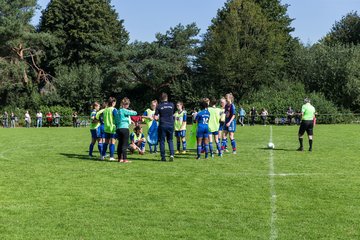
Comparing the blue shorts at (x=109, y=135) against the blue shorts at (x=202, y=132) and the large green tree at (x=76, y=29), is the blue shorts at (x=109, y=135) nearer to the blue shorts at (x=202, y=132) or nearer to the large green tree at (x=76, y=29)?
the blue shorts at (x=202, y=132)

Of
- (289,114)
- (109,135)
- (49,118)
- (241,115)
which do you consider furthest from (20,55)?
(109,135)

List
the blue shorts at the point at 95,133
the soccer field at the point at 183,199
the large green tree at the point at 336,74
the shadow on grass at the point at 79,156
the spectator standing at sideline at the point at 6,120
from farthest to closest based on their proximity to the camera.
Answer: the large green tree at the point at 336,74
the spectator standing at sideline at the point at 6,120
the blue shorts at the point at 95,133
the shadow on grass at the point at 79,156
the soccer field at the point at 183,199

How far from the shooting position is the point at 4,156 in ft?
52.6

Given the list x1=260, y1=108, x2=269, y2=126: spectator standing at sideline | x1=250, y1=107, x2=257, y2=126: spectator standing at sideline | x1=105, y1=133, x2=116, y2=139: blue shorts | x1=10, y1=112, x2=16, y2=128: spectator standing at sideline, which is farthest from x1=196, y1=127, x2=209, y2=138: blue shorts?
x1=10, y1=112, x2=16, y2=128: spectator standing at sideline

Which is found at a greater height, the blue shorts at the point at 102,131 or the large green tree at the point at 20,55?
the large green tree at the point at 20,55

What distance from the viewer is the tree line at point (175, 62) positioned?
4916 cm

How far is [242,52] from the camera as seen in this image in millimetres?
49219

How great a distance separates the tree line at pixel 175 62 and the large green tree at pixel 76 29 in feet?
0.41

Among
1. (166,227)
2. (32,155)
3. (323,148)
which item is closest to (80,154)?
(32,155)

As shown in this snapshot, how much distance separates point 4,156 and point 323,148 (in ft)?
38.7

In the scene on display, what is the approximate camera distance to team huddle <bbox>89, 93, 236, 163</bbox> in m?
13.8

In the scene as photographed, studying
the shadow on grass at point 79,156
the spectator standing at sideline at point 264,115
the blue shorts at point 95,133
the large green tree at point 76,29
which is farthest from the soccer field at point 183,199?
the large green tree at point 76,29

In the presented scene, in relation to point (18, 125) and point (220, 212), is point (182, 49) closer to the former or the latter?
point (18, 125)

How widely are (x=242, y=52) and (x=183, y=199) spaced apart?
138 feet
